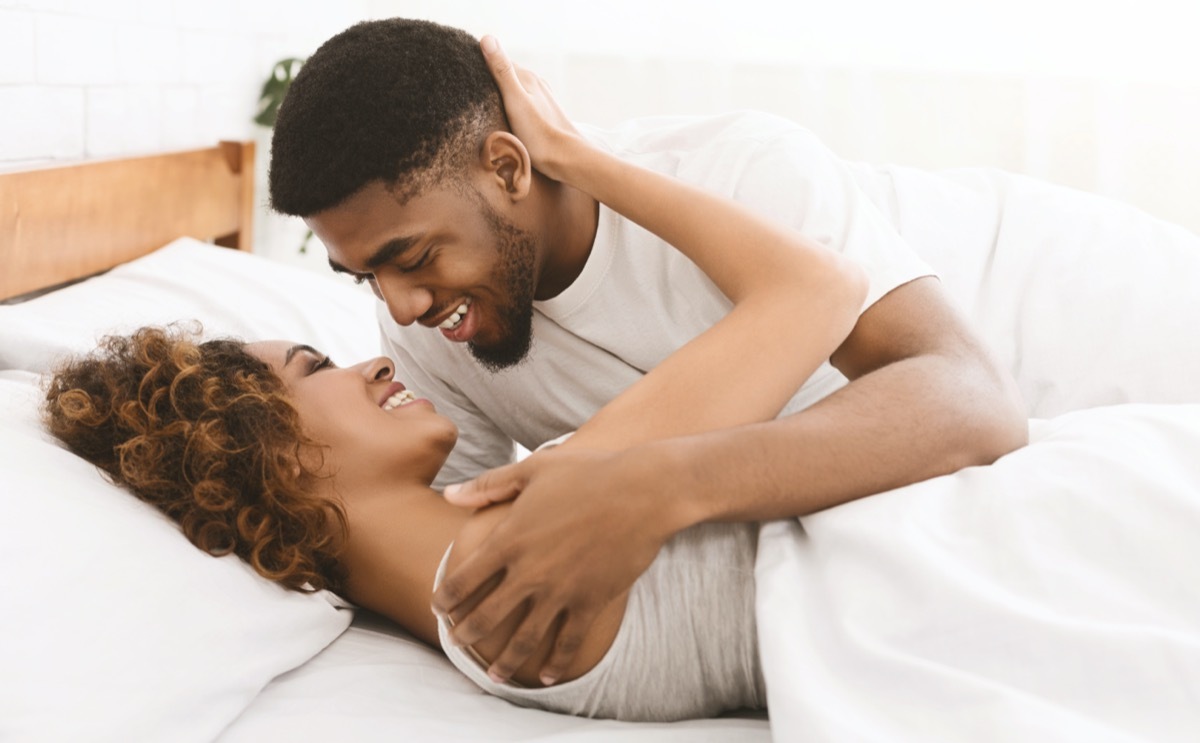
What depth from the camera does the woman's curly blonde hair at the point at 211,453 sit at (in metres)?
1.13

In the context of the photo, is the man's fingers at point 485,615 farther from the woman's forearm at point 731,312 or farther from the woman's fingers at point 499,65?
the woman's fingers at point 499,65

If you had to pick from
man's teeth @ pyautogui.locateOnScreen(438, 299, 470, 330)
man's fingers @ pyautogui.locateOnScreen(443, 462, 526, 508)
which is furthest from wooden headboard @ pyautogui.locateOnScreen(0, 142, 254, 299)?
man's fingers @ pyautogui.locateOnScreen(443, 462, 526, 508)

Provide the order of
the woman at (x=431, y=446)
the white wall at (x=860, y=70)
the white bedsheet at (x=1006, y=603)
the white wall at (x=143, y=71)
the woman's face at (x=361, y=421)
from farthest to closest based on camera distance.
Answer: the white wall at (x=860, y=70) → the white wall at (x=143, y=71) → the woman's face at (x=361, y=421) → the woman at (x=431, y=446) → the white bedsheet at (x=1006, y=603)

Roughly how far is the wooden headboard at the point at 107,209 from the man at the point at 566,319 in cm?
48

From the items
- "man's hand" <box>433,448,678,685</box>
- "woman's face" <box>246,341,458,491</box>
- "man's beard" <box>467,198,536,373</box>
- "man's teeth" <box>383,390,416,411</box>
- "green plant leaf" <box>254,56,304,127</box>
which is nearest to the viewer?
"man's hand" <box>433,448,678,685</box>

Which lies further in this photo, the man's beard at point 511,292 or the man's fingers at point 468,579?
the man's beard at point 511,292

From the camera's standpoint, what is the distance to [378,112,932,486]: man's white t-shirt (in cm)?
140

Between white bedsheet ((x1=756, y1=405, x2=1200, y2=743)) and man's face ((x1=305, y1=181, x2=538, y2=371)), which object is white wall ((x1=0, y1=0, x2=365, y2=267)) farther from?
white bedsheet ((x1=756, y1=405, x2=1200, y2=743))

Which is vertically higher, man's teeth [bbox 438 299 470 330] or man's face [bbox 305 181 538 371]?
man's face [bbox 305 181 538 371]

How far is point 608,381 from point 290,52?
73.9 inches

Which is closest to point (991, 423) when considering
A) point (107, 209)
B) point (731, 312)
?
point (731, 312)

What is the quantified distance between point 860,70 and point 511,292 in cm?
162

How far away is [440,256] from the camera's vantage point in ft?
4.54

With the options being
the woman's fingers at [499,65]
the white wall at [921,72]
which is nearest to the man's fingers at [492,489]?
the woman's fingers at [499,65]
